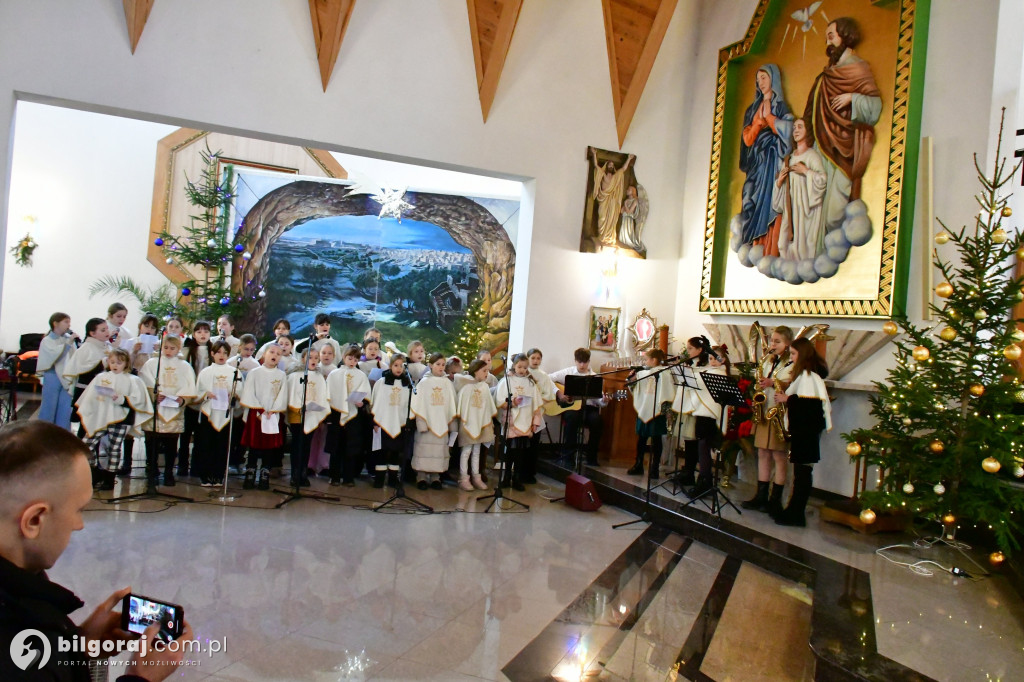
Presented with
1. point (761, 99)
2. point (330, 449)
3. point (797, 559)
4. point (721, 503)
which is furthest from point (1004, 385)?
point (330, 449)

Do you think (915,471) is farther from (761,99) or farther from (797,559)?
(761,99)

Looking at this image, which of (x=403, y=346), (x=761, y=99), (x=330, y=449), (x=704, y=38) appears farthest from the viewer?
(x=403, y=346)

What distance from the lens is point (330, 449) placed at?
793cm

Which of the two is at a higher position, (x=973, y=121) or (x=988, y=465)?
(x=973, y=121)

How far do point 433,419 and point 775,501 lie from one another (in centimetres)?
357

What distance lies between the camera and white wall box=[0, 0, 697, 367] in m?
7.78

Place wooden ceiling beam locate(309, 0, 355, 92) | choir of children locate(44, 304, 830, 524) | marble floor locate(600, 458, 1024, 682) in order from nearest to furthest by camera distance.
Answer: marble floor locate(600, 458, 1024, 682) → choir of children locate(44, 304, 830, 524) → wooden ceiling beam locate(309, 0, 355, 92)

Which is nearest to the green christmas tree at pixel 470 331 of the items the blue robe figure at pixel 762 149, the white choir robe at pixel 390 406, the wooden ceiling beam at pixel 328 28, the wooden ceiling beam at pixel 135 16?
the blue robe figure at pixel 762 149

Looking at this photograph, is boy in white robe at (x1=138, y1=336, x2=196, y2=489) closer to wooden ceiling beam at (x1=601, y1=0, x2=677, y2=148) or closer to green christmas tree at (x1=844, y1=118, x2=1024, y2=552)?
green christmas tree at (x1=844, y1=118, x2=1024, y2=552)

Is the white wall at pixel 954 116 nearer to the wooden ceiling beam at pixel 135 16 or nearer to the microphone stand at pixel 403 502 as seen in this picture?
the microphone stand at pixel 403 502

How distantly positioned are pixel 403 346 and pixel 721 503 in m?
7.74

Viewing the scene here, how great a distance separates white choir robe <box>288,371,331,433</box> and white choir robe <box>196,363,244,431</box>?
0.52 meters

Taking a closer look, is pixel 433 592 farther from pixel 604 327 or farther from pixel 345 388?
pixel 604 327

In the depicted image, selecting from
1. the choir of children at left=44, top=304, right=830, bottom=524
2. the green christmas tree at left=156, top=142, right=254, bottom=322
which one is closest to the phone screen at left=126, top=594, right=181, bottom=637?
the choir of children at left=44, top=304, right=830, bottom=524
